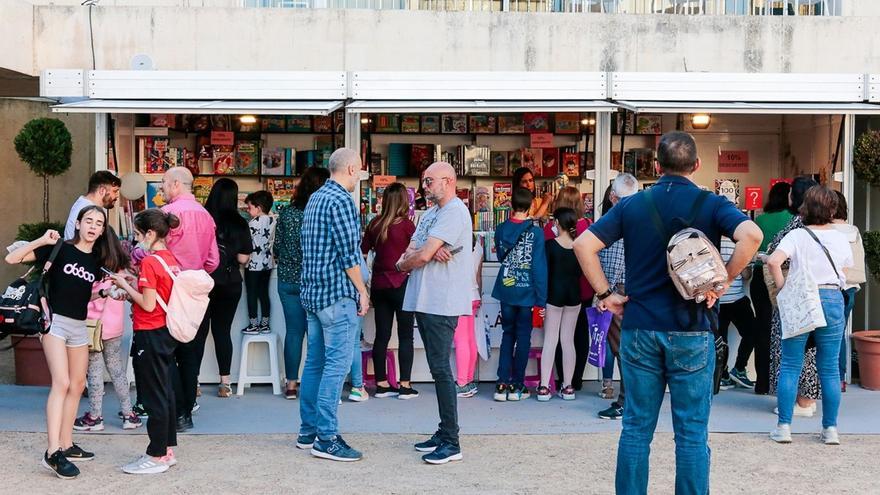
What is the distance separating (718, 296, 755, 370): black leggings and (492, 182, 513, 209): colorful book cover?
2540 millimetres

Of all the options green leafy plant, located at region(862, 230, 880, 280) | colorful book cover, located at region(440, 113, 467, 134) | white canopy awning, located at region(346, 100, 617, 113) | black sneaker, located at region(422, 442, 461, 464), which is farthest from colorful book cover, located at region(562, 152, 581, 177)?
black sneaker, located at region(422, 442, 461, 464)

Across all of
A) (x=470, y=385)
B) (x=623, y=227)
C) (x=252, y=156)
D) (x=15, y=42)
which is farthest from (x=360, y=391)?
(x=15, y=42)

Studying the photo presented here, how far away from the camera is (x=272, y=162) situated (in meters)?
9.96

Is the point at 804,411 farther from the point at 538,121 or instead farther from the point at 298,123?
the point at 298,123

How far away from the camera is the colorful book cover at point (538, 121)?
33.1 feet

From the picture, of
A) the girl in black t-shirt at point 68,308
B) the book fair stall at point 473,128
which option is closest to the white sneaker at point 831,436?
the book fair stall at point 473,128

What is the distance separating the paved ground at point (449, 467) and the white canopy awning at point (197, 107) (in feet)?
8.36

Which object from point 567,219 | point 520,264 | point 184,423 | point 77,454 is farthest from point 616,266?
point 77,454

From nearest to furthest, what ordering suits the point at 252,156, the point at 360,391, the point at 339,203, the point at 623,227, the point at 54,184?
the point at 623,227 < the point at 339,203 < the point at 360,391 < the point at 252,156 < the point at 54,184

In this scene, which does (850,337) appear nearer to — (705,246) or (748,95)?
(748,95)

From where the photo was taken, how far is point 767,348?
8289mm

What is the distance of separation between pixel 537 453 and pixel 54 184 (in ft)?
26.6

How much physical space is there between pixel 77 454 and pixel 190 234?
5.48ft

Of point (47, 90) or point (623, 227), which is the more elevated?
point (47, 90)
